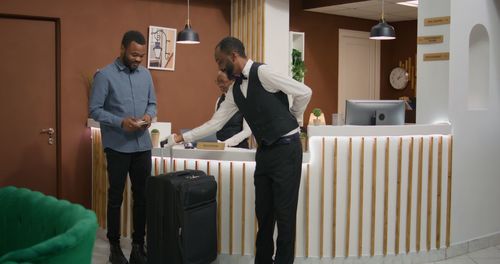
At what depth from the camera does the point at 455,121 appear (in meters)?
5.05

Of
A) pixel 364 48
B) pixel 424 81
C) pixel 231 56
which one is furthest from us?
pixel 364 48

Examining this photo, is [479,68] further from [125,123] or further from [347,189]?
[125,123]

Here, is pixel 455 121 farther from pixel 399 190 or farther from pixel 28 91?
pixel 28 91

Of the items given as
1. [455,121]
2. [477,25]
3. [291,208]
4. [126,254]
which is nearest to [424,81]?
[455,121]

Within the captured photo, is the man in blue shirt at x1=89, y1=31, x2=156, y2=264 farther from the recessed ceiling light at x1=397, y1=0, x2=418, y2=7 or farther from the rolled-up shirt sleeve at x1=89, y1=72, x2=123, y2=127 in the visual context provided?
the recessed ceiling light at x1=397, y1=0, x2=418, y2=7

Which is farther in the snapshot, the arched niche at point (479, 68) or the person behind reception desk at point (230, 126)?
the arched niche at point (479, 68)

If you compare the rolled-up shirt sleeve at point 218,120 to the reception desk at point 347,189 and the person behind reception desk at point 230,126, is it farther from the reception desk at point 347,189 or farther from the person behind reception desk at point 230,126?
the person behind reception desk at point 230,126

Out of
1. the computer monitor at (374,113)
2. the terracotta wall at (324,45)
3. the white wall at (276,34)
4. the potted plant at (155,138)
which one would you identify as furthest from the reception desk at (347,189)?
the terracotta wall at (324,45)

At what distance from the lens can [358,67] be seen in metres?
9.84

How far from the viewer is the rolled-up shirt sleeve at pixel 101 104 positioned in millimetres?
4246

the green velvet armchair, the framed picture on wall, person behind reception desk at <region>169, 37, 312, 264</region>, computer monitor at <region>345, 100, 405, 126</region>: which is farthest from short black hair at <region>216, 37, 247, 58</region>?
the framed picture on wall

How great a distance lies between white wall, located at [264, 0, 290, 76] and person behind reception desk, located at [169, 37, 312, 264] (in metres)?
3.62

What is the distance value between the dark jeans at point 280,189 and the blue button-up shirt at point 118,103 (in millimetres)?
1068

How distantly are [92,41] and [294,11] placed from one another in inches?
137
